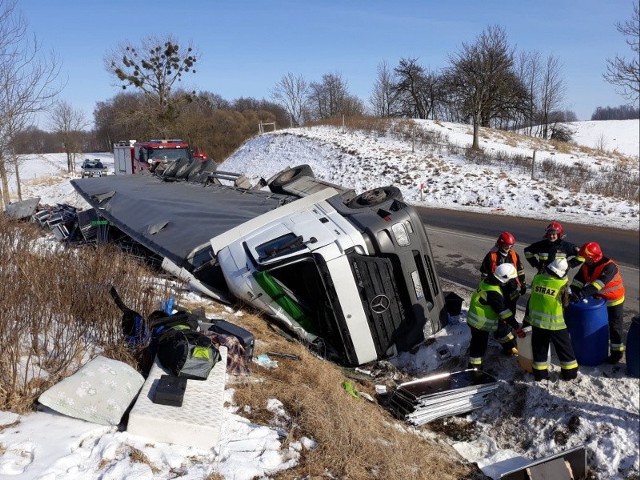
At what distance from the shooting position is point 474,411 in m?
4.95

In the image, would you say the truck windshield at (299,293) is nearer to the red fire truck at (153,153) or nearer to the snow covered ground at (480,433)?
the snow covered ground at (480,433)

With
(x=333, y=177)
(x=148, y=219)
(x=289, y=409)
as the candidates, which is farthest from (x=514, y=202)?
(x=289, y=409)

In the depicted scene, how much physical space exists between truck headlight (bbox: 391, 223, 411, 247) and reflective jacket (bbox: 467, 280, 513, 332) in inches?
36.7

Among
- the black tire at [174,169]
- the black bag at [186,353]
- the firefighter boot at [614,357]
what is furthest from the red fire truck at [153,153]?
the firefighter boot at [614,357]

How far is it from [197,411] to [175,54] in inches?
1321

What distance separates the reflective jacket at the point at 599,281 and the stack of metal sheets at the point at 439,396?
1284 millimetres

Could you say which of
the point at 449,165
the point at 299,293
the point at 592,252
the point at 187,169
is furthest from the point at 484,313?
the point at 449,165

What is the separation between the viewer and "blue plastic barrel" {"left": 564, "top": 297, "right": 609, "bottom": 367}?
4.50m

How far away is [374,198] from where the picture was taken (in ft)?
20.4

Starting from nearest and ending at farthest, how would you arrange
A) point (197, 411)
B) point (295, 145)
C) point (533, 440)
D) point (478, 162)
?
point (197, 411) < point (533, 440) < point (478, 162) < point (295, 145)

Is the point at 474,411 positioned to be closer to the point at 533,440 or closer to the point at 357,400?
the point at 533,440

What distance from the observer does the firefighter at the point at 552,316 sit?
4.49 meters

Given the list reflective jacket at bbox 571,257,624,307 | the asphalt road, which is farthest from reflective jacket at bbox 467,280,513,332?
the asphalt road

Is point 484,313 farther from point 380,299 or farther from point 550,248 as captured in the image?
point 550,248
